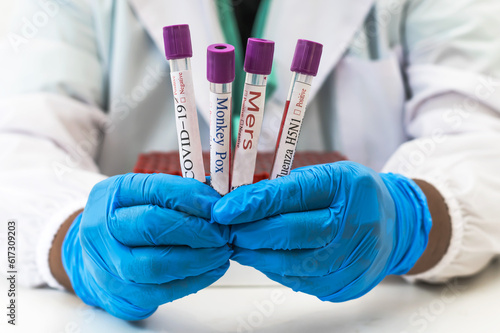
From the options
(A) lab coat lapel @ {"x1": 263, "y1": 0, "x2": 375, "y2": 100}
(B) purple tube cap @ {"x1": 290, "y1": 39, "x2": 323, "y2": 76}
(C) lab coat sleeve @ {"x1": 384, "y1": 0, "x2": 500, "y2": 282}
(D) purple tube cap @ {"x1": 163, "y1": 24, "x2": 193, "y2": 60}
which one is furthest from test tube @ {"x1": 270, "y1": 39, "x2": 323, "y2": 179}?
(A) lab coat lapel @ {"x1": 263, "y1": 0, "x2": 375, "y2": 100}

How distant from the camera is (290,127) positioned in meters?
0.41

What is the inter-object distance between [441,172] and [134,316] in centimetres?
45

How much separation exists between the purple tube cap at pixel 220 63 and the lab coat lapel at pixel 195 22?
36 centimetres

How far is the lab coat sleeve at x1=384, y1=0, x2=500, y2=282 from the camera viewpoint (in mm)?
550

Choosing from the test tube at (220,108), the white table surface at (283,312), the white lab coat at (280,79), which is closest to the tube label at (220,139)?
the test tube at (220,108)

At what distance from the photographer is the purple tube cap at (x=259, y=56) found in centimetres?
36

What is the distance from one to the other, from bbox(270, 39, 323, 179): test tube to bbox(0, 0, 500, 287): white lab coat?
295 mm

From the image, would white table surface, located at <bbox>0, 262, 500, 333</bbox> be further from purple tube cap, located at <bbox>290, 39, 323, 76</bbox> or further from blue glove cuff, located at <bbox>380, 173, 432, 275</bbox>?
purple tube cap, located at <bbox>290, 39, 323, 76</bbox>

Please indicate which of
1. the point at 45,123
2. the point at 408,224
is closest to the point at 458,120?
the point at 408,224

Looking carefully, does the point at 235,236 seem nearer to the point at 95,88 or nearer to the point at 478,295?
the point at 478,295

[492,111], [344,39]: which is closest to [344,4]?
[344,39]

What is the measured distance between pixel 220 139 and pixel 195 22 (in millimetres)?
432

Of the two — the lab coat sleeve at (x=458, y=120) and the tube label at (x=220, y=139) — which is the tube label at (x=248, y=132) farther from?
the lab coat sleeve at (x=458, y=120)

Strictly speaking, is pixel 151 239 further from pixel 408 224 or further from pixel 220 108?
pixel 408 224
